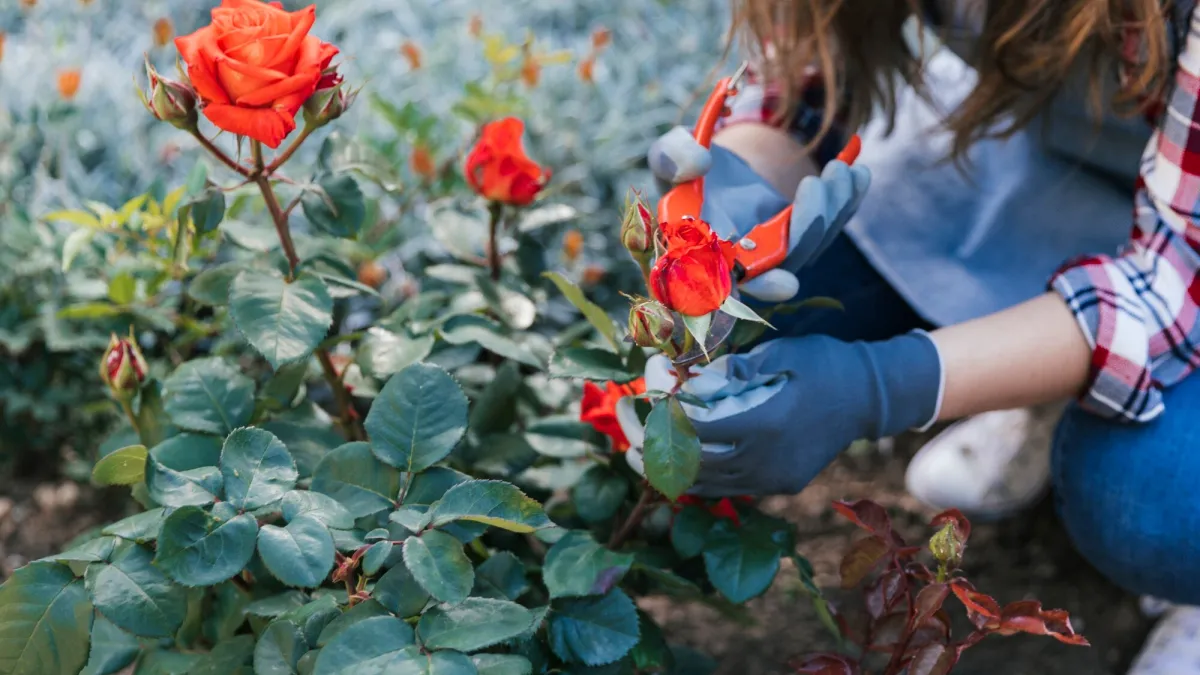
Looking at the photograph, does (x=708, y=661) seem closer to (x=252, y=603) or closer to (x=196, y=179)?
(x=252, y=603)

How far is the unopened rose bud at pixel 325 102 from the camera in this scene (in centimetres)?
77

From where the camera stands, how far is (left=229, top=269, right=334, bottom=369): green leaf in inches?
31.2

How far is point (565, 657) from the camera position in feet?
2.62

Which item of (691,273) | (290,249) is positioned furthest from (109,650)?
(691,273)

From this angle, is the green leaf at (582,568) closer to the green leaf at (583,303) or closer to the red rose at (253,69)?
the green leaf at (583,303)

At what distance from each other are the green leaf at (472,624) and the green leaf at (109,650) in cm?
31

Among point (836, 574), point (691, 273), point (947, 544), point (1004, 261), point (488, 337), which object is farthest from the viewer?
point (836, 574)

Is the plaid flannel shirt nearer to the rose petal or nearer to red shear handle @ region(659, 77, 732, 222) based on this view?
red shear handle @ region(659, 77, 732, 222)

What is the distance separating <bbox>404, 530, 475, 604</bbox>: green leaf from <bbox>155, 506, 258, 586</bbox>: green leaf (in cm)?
11

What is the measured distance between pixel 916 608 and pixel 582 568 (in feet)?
0.81

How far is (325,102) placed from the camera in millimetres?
771

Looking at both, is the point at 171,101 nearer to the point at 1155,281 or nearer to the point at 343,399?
the point at 343,399

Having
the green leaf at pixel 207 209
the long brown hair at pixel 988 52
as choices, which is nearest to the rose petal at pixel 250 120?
the green leaf at pixel 207 209

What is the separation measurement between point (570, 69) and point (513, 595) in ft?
4.28
